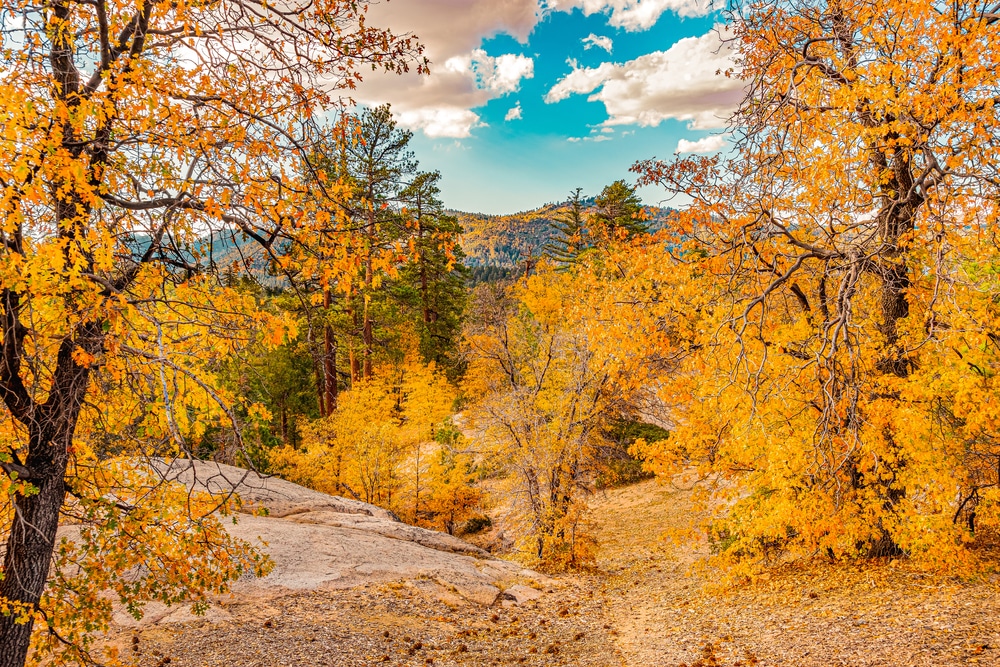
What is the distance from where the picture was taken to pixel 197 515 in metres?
5.42

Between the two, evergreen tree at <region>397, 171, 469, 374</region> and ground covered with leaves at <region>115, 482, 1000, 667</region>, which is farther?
evergreen tree at <region>397, 171, 469, 374</region>

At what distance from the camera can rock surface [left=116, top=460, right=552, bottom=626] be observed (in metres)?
9.96

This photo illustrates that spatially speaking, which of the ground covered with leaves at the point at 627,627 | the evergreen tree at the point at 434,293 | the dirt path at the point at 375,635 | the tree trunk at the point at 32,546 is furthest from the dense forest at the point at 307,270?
the evergreen tree at the point at 434,293

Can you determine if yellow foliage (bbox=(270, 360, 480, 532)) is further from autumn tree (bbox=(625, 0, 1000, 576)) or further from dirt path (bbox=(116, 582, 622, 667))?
autumn tree (bbox=(625, 0, 1000, 576))

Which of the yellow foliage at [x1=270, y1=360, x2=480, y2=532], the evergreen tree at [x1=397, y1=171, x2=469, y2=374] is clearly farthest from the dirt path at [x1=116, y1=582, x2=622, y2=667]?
the evergreen tree at [x1=397, y1=171, x2=469, y2=374]

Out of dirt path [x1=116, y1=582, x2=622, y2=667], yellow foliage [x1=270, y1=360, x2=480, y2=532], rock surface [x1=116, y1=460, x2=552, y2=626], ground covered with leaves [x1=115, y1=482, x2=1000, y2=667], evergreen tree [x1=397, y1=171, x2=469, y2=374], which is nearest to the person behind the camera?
ground covered with leaves [x1=115, y1=482, x2=1000, y2=667]

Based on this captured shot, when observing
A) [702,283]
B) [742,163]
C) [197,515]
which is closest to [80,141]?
[197,515]

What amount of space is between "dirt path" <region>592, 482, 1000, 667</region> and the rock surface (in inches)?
118

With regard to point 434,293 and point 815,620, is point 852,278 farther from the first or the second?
point 434,293

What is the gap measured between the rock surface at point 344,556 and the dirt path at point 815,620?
9.80 ft

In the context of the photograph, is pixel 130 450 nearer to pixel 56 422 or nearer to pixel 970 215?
pixel 56 422

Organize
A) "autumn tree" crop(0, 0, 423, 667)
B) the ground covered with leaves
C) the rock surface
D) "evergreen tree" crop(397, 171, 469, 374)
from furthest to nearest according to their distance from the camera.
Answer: "evergreen tree" crop(397, 171, 469, 374) → the rock surface → the ground covered with leaves → "autumn tree" crop(0, 0, 423, 667)

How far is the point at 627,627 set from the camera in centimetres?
1013

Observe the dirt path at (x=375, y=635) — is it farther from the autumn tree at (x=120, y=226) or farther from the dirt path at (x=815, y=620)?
the autumn tree at (x=120, y=226)
